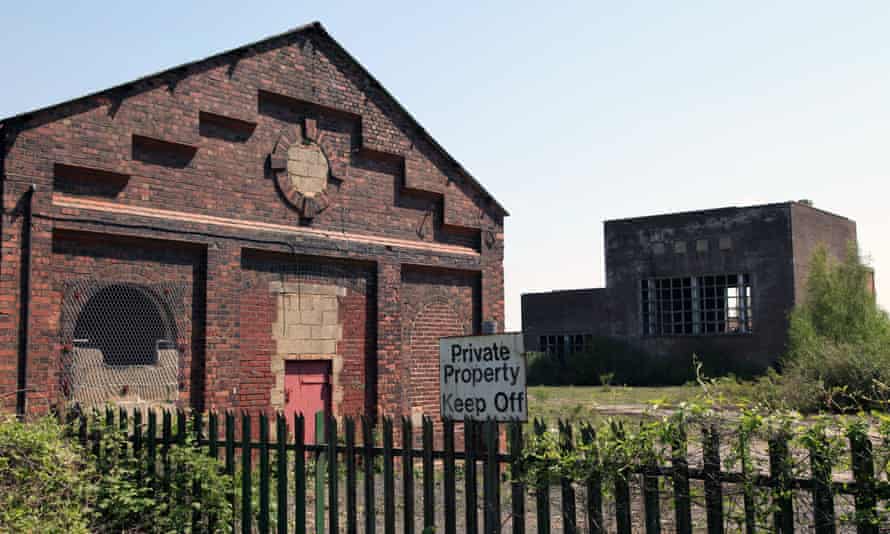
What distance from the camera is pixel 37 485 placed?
6.73 meters

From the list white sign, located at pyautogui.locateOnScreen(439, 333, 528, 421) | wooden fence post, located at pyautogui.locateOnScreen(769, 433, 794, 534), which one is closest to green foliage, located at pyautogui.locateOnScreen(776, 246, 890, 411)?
white sign, located at pyautogui.locateOnScreen(439, 333, 528, 421)

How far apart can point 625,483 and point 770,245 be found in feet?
96.9

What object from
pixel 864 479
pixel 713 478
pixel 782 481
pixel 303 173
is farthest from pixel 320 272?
pixel 864 479

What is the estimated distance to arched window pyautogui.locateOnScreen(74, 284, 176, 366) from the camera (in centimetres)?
1055

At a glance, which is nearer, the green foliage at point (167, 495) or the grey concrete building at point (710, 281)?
the green foliage at point (167, 495)

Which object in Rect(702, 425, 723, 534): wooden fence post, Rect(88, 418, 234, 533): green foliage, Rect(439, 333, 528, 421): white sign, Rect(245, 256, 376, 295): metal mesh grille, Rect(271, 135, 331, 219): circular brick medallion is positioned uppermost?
Rect(271, 135, 331, 219): circular brick medallion

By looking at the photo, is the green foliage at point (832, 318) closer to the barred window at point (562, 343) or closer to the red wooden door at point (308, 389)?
the barred window at point (562, 343)

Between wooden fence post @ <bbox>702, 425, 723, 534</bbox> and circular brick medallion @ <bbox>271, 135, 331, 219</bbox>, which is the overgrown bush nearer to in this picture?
wooden fence post @ <bbox>702, 425, 723, 534</bbox>

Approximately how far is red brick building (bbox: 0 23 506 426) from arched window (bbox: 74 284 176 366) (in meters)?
0.03

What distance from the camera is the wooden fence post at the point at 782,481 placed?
174 inches

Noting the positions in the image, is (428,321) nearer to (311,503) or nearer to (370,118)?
(370,118)

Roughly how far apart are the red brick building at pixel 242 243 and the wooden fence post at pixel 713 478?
5.21 m

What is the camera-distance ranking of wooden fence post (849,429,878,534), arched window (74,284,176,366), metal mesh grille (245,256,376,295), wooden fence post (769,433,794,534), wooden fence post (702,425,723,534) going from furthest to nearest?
1. metal mesh grille (245,256,376,295)
2. arched window (74,284,176,366)
3. wooden fence post (702,425,723,534)
4. wooden fence post (769,433,794,534)
5. wooden fence post (849,429,878,534)

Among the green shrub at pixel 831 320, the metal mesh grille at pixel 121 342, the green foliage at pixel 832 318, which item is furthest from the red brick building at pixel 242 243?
the green foliage at pixel 832 318
